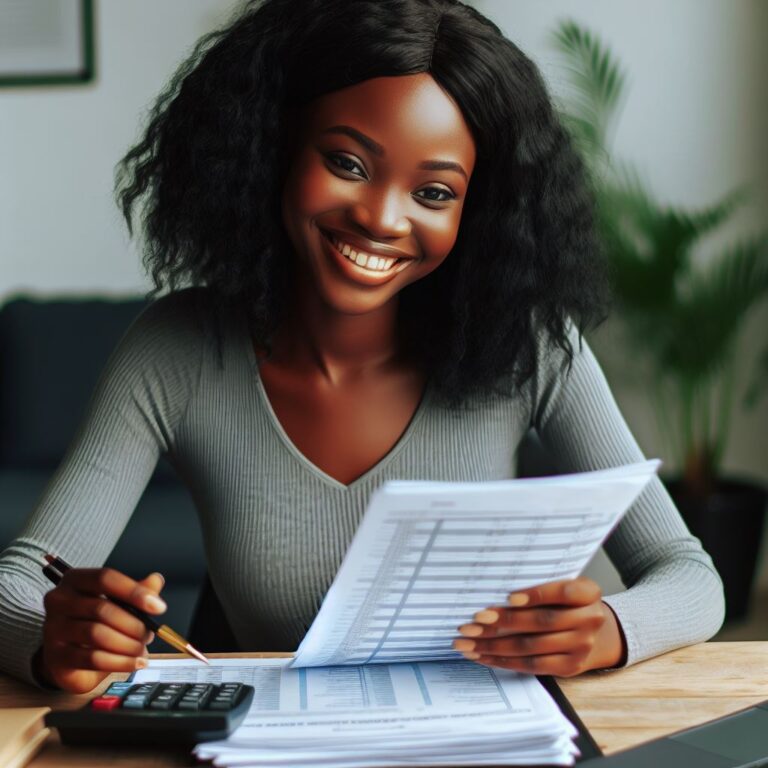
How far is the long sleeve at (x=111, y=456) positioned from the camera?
106 centimetres

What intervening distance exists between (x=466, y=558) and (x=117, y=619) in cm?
29

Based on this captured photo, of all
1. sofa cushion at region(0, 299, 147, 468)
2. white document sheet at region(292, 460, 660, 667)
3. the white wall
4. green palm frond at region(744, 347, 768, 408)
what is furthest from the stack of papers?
the white wall

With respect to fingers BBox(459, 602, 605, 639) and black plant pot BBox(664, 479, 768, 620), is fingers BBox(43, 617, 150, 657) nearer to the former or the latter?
fingers BBox(459, 602, 605, 639)

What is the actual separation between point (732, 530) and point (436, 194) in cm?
216

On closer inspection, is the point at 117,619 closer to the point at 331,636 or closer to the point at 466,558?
the point at 331,636

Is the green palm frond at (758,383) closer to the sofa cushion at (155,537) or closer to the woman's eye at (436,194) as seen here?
the sofa cushion at (155,537)

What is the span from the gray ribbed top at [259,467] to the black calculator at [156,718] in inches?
11.9

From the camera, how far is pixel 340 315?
1.26m

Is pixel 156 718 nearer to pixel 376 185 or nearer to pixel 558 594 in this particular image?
pixel 558 594

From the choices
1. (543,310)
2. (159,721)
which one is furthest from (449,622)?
(543,310)

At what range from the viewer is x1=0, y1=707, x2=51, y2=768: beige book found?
75 centimetres

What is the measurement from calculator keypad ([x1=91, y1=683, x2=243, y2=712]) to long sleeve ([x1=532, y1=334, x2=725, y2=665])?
37 centimetres

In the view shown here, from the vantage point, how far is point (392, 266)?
1133mm

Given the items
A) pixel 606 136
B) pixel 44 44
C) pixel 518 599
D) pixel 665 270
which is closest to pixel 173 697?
pixel 518 599
